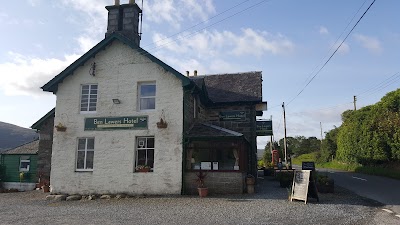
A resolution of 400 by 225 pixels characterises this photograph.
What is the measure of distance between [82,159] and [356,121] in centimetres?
2728

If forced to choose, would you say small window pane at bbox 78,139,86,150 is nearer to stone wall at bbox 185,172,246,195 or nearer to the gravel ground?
the gravel ground

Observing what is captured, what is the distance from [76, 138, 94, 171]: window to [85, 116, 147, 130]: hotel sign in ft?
2.40

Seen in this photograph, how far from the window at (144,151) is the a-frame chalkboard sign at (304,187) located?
21.4 feet

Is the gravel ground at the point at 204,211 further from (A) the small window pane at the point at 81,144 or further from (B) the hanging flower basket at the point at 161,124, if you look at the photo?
(B) the hanging flower basket at the point at 161,124

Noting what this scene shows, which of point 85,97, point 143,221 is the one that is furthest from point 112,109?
point 143,221

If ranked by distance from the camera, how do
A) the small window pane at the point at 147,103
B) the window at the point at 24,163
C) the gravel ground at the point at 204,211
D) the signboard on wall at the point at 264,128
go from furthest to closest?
1. the window at the point at 24,163
2. the signboard on wall at the point at 264,128
3. the small window pane at the point at 147,103
4. the gravel ground at the point at 204,211

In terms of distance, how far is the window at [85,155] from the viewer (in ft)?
54.4

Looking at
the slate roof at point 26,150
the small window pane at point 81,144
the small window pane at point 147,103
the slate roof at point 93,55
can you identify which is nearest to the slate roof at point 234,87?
the slate roof at point 93,55

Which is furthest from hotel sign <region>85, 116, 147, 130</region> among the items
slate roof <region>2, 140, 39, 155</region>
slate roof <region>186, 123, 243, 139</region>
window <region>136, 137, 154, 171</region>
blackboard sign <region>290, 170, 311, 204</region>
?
slate roof <region>2, 140, 39, 155</region>

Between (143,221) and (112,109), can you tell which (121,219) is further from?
(112,109)

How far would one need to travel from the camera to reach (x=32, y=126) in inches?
816

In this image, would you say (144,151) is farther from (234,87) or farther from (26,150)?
(26,150)

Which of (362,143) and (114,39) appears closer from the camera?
(114,39)

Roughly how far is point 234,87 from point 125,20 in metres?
7.88
